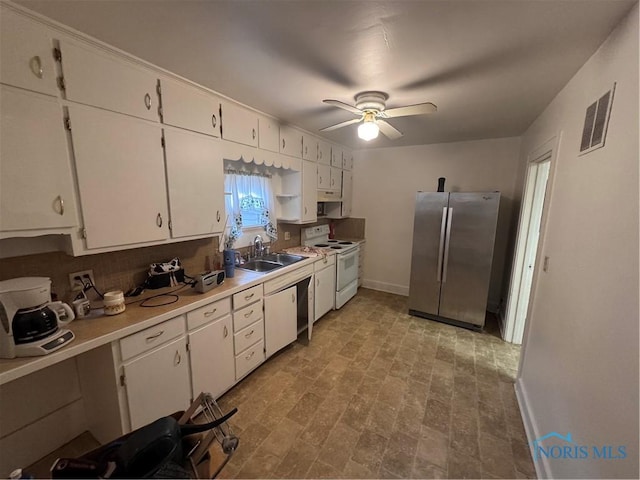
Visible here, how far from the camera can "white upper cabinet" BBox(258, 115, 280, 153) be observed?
2.46 metres

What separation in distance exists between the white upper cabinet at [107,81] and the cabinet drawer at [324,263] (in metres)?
2.01

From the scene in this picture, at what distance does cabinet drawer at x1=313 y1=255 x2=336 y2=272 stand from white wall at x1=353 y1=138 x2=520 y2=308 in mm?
1308

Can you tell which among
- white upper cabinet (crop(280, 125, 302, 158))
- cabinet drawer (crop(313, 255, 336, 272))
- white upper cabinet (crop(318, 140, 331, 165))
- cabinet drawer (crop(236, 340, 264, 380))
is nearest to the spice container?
cabinet drawer (crop(236, 340, 264, 380))

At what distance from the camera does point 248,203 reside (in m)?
2.81

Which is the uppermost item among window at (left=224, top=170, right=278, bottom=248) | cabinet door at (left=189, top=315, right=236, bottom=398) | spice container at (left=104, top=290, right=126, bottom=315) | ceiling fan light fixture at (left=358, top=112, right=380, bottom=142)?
ceiling fan light fixture at (left=358, top=112, right=380, bottom=142)

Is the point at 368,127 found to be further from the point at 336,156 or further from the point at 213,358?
the point at 213,358

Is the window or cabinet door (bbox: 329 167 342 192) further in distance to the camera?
cabinet door (bbox: 329 167 342 192)

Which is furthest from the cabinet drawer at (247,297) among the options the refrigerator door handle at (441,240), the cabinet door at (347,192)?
the cabinet door at (347,192)

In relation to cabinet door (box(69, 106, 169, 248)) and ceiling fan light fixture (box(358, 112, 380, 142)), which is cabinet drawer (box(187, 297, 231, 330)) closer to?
cabinet door (box(69, 106, 169, 248))

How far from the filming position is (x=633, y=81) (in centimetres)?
104

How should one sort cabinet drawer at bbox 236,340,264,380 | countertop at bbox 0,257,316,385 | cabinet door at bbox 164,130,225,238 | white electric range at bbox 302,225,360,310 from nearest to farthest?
countertop at bbox 0,257,316,385, cabinet door at bbox 164,130,225,238, cabinet drawer at bbox 236,340,264,380, white electric range at bbox 302,225,360,310

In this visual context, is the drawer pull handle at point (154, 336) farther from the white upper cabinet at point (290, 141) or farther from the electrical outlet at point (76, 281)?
the white upper cabinet at point (290, 141)

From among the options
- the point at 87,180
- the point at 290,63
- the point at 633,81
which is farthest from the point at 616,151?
the point at 87,180

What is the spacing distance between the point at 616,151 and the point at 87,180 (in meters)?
2.56
